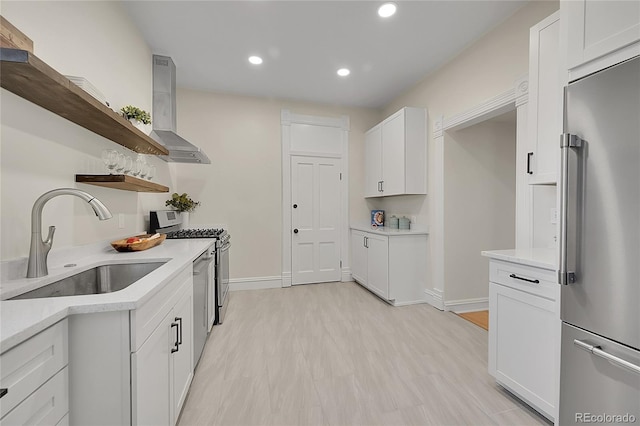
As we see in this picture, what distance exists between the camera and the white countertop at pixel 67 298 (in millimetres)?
727

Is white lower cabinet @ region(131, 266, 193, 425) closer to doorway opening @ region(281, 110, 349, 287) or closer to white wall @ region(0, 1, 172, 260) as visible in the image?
white wall @ region(0, 1, 172, 260)

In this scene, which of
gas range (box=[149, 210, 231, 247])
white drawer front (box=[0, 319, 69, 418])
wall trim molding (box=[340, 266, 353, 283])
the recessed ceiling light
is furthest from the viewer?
wall trim molding (box=[340, 266, 353, 283])

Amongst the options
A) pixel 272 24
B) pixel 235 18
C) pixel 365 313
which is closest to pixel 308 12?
pixel 272 24

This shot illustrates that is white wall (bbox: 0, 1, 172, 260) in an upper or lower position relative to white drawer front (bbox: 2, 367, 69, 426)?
upper

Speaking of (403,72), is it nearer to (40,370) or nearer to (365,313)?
(365,313)

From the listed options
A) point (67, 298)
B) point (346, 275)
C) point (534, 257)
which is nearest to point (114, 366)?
point (67, 298)

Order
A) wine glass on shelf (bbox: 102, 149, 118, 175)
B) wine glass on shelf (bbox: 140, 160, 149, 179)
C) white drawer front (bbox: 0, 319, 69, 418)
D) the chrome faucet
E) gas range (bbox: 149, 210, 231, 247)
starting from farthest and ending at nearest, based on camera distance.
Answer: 1. gas range (bbox: 149, 210, 231, 247)
2. wine glass on shelf (bbox: 140, 160, 149, 179)
3. wine glass on shelf (bbox: 102, 149, 118, 175)
4. the chrome faucet
5. white drawer front (bbox: 0, 319, 69, 418)

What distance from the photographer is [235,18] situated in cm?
241

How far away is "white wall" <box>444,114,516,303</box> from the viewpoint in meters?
3.20

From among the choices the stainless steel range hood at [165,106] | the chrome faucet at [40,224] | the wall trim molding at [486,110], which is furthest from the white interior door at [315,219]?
the chrome faucet at [40,224]

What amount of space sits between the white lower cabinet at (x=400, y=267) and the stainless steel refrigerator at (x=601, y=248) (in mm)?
2068

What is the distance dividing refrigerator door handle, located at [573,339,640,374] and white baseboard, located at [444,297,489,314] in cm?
203

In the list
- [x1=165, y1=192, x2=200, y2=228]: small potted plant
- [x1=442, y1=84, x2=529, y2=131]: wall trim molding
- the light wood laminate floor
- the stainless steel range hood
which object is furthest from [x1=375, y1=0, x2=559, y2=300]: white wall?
[x1=165, y1=192, x2=200, y2=228]: small potted plant

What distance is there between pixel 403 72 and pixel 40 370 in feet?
12.8
